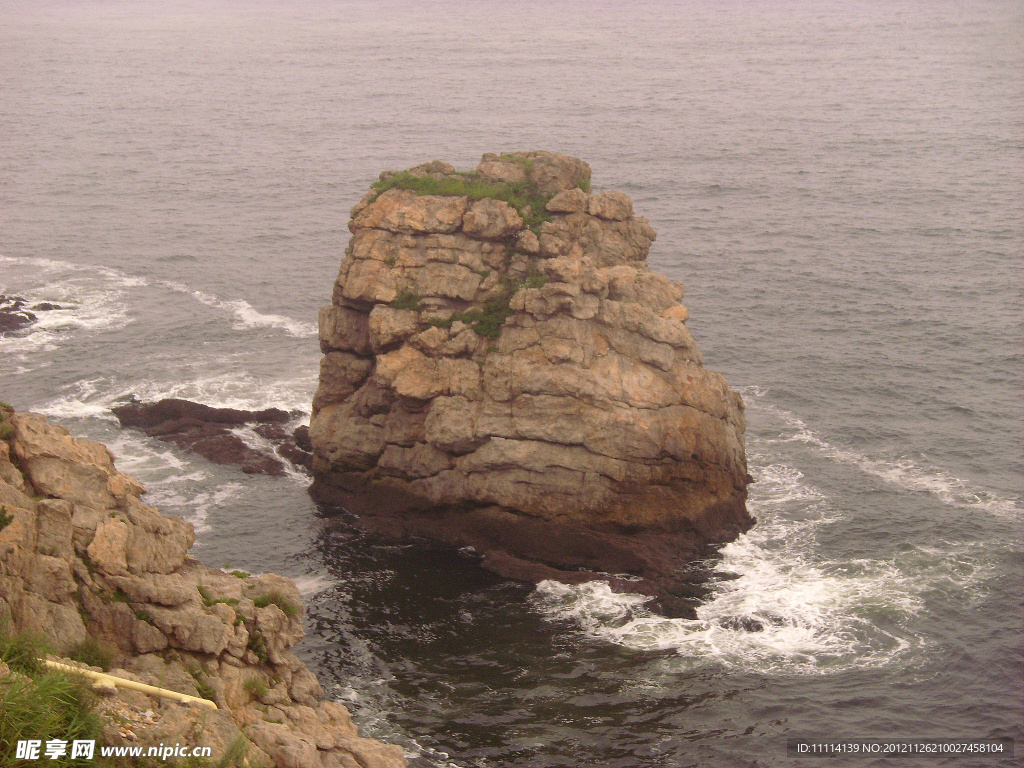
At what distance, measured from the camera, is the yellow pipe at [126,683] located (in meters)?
22.7

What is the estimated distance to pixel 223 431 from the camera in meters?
60.1

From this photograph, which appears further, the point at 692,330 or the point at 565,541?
the point at 692,330

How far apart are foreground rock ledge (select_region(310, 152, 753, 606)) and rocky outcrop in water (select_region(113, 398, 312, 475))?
389cm

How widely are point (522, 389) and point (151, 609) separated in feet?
82.8

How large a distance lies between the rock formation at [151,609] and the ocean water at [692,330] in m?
8.90

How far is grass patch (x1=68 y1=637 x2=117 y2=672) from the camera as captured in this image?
25297mm

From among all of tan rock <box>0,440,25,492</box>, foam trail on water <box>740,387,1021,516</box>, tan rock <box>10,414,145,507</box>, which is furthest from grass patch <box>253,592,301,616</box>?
foam trail on water <box>740,387,1021,516</box>

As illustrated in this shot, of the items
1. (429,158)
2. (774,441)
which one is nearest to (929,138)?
(429,158)

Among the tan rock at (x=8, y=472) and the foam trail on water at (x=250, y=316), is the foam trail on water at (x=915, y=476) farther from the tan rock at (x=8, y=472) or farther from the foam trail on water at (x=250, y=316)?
the tan rock at (x=8, y=472)

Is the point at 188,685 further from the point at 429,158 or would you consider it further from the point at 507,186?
the point at 429,158

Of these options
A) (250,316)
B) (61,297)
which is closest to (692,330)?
(250,316)

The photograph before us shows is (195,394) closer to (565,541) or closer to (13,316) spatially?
(13,316)

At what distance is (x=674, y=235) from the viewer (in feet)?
301

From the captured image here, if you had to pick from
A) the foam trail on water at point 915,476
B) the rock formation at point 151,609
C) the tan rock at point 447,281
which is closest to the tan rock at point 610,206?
the tan rock at point 447,281
